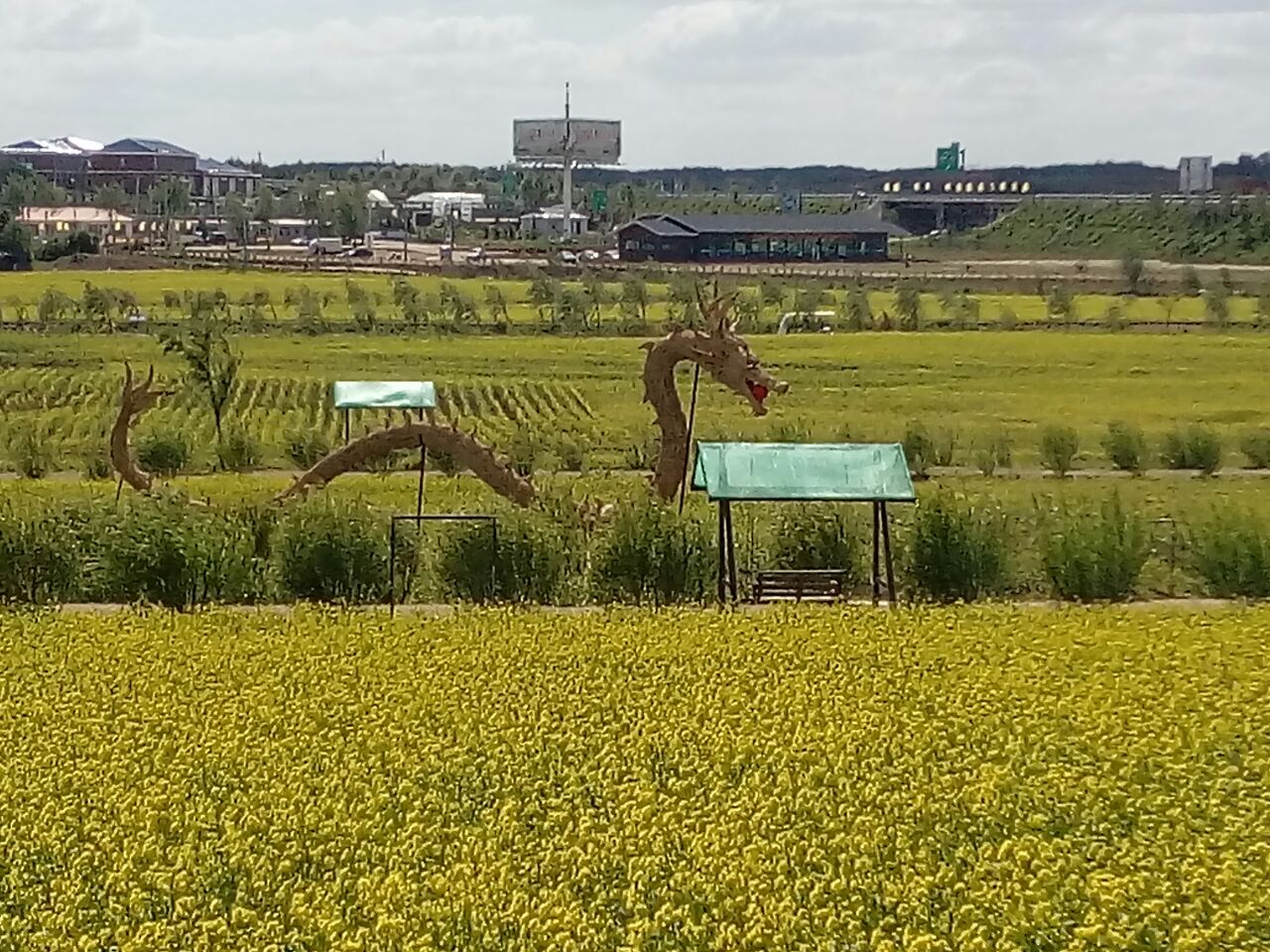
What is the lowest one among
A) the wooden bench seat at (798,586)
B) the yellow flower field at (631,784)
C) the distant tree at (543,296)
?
the yellow flower field at (631,784)

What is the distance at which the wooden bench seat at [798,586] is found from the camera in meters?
18.8

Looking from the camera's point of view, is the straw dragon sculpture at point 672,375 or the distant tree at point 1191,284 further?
the distant tree at point 1191,284

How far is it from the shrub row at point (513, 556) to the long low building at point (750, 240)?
74.4 metres

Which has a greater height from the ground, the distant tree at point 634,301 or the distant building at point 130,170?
the distant building at point 130,170

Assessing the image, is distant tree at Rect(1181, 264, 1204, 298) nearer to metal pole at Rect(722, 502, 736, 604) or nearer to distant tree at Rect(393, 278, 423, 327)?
distant tree at Rect(393, 278, 423, 327)

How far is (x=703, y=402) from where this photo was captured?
40906 mm

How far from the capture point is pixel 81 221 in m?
Result: 112

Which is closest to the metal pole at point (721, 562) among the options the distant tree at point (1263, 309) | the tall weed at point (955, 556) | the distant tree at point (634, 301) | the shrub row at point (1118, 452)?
the tall weed at point (955, 556)

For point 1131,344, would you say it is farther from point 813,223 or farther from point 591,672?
point 813,223

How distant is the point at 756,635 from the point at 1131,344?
3759 cm

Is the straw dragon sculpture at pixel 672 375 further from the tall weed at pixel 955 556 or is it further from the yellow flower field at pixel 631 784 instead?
the yellow flower field at pixel 631 784

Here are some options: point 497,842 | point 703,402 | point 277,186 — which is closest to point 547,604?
point 497,842

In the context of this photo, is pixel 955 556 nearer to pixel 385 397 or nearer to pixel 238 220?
pixel 385 397

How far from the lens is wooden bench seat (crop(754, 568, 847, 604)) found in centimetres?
1875
